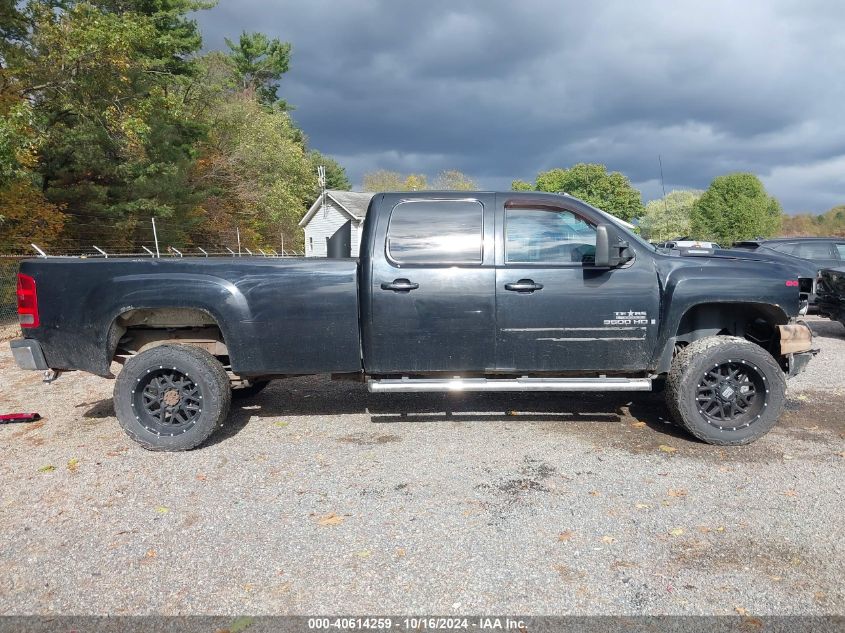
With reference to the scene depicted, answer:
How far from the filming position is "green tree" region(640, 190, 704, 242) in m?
60.8

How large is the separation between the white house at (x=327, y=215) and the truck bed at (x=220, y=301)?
125 ft

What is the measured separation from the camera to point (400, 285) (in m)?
4.29

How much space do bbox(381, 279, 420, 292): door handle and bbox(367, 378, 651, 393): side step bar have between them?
766 millimetres

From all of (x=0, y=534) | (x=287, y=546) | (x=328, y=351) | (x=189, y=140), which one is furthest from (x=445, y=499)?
(x=189, y=140)

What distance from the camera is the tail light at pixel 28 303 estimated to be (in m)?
4.28

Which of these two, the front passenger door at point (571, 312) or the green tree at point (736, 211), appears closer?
the front passenger door at point (571, 312)

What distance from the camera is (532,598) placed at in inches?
98.6

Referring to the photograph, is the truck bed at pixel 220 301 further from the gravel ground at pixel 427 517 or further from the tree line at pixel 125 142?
the tree line at pixel 125 142

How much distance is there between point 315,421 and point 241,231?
2998 centimetres

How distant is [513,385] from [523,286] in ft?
2.64

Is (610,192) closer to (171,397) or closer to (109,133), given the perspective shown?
(109,133)

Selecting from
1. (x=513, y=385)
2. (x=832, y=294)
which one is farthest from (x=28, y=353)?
(x=832, y=294)

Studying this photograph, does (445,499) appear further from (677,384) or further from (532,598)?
(677,384)

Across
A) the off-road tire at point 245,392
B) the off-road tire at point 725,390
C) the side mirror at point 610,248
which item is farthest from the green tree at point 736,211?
the off-road tire at point 245,392
